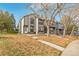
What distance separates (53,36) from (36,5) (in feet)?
1.47

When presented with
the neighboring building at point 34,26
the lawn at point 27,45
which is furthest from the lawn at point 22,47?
the neighboring building at point 34,26

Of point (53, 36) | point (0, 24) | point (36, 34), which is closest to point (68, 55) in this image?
point (53, 36)

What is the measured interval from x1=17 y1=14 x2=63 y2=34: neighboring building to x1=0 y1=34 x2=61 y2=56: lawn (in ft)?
0.35

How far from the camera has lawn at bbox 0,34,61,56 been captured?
8.59 feet

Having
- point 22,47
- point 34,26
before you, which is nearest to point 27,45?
point 22,47

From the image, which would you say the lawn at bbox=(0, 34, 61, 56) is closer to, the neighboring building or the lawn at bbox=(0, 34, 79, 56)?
the lawn at bbox=(0, 34, 79, 56)

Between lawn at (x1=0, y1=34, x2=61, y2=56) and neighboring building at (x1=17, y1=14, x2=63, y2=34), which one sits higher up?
neighboring building at (x1=17, y1=14, x2=63, y2=34)

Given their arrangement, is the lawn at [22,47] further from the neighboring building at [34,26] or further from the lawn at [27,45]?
the neighboring building at [34,26]

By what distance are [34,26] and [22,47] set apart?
0.31 meters

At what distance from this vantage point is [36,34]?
8.88 ft

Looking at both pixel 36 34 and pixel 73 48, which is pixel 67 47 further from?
pixel 36 34

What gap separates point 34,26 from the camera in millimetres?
2691

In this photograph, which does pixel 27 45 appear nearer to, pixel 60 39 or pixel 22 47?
pixel 22 47

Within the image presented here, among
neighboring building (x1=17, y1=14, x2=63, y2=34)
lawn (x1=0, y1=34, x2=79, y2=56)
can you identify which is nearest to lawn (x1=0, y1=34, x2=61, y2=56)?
lawn (x1=0, y1=34, x2=79, y2=56)
